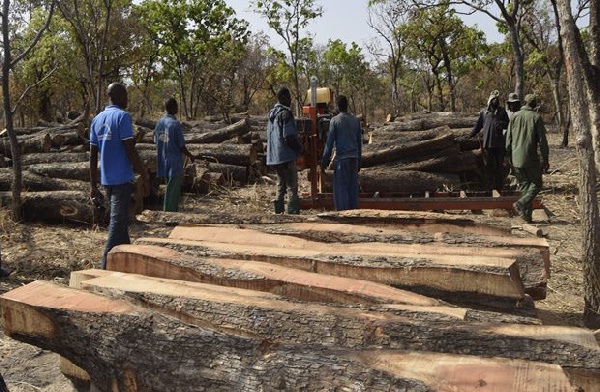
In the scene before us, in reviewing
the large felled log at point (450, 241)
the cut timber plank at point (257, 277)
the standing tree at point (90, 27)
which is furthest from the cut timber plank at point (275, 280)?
the standing tree at point (90, 27)

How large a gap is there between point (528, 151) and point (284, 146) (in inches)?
129

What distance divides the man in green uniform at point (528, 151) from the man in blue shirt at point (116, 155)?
200 inches

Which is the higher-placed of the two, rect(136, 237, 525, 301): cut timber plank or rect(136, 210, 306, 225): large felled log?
rect(136, 210, 306, 225): large felled log

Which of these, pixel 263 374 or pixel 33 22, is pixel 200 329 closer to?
pixel 263 374

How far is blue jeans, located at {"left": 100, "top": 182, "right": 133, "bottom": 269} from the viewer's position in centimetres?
514

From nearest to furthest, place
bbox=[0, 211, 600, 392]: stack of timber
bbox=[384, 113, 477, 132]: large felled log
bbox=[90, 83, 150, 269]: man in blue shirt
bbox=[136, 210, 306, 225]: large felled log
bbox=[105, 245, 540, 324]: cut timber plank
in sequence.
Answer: bbox=[0, 211, 600, 392]: stack of timber → bbox=[105, 245, 540, 324]: cut timber plank → bbox=[136, 210, 306, 225]: large felled log → bbox=[90, 83, 150, 269]: man in blue shirt → bbox=[384, 113, 477, 132]: large felled log

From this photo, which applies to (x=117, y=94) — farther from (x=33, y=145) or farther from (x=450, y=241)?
(x=33, y=145)

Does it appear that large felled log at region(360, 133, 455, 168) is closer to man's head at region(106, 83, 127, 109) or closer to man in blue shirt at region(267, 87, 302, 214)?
man in blue shirt at region(267, 87, 302, 214)

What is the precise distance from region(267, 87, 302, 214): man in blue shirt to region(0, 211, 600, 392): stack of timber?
10.6 ft

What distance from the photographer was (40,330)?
3002 mm

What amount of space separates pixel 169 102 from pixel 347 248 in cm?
437

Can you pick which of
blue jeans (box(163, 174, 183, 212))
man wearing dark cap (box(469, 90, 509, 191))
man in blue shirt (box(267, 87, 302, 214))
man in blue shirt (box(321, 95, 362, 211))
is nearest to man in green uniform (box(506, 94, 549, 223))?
man wearing dark cap (box(469, 90, 509, 191))

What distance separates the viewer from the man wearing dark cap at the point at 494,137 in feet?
30.5

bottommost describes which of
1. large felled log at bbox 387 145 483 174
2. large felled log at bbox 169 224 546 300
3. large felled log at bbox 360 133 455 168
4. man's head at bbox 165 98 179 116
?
large felled log at bbox 169 224 546 300
